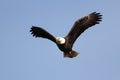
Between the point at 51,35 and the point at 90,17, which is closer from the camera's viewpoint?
the point at 51,35

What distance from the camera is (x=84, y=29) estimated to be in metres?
11.2

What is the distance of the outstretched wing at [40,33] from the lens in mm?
10672

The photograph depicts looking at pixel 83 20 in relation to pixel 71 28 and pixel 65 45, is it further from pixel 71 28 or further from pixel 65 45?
pixel 65 45

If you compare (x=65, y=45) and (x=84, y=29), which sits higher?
(x=84, y=29)

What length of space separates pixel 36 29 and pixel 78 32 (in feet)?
5.14

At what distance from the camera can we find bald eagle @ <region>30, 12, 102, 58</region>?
33.7 ft

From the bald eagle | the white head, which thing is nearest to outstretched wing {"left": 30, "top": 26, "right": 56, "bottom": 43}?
the bald eagle

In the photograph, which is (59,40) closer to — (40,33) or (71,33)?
(71,33)

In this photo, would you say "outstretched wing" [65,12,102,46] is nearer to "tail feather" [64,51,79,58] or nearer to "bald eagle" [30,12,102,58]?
"bald eagle" [30,12,102,58]

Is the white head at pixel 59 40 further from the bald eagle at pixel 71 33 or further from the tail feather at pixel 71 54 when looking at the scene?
the tail feather at pixel 71 54

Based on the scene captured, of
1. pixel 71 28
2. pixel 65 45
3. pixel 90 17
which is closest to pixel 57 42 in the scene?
pixel 65 45

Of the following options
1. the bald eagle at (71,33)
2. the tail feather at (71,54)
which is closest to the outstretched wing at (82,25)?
the bald eagle at (71,33)

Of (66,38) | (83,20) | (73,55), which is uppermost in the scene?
(83,20)

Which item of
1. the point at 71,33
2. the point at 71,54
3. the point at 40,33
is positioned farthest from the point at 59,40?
the point at 40,33
